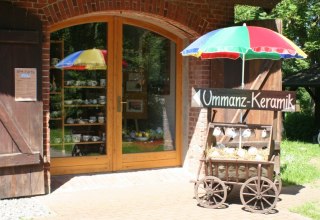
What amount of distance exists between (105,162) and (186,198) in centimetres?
201

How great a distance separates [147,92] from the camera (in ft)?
27.2

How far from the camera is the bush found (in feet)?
56.4

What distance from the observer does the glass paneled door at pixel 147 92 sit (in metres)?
8.09

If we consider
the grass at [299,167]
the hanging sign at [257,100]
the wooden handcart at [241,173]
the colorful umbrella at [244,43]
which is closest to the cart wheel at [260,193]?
the wooden handcart at [241,173]

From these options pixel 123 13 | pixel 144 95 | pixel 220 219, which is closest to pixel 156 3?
pixel 123 13

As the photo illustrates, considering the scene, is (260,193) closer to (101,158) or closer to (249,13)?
(101,158)

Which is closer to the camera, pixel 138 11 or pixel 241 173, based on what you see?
pixel 241 173

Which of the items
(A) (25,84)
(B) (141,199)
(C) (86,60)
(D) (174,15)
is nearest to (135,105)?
(C) (86,60)

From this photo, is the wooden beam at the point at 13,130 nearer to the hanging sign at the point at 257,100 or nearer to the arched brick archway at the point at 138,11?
the arched brick archway at the point at 138,11

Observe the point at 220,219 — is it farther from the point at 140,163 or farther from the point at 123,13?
the point at 123,13

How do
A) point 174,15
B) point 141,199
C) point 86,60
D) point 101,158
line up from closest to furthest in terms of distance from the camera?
point 141,199 < point 174,15 < point 86,60 < point 101,158

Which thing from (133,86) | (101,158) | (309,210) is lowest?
(309,210)

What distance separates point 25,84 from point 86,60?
170 cm

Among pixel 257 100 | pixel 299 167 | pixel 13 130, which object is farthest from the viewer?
pixel 299 167
